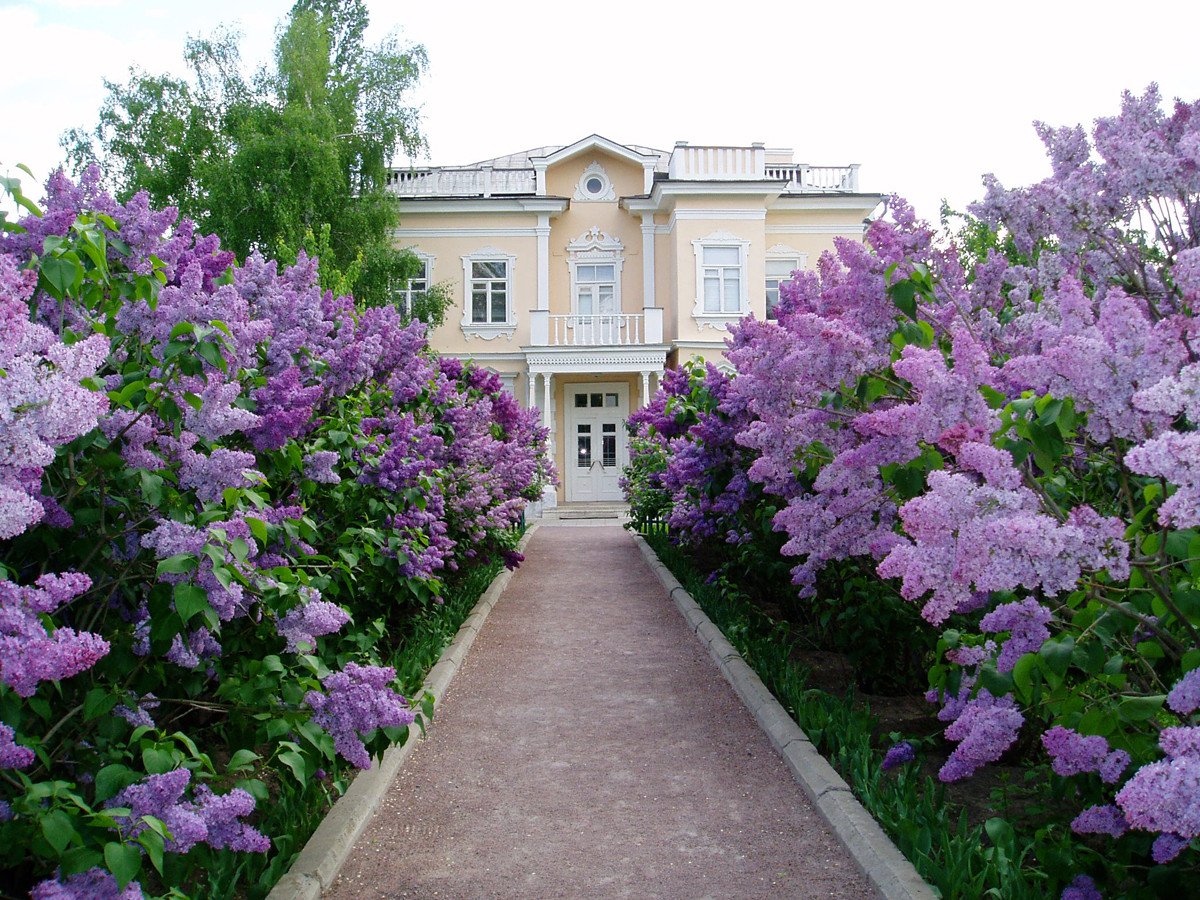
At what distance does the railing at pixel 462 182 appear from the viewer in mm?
25719

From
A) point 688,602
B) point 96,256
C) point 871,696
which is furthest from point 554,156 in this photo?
point 96,256

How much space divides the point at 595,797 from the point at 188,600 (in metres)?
2.80

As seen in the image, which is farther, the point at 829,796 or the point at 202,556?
the point at 829,796

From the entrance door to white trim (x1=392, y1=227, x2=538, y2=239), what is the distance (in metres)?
4.15

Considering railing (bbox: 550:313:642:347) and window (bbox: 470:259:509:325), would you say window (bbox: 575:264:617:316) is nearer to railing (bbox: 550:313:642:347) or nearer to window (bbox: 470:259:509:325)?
railing (bbox: 550:313:642:347)

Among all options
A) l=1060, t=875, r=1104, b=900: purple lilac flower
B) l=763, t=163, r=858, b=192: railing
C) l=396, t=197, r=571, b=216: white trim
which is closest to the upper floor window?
l=763, t=163, r=858, b=192: railing

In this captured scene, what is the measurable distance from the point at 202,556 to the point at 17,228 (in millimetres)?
1497

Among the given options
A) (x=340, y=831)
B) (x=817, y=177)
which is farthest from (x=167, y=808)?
(x=817, y=177)

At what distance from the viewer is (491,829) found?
4367 mm

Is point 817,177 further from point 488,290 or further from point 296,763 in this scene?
point 296,763

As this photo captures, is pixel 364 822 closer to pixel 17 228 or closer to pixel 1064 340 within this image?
pixel 17 228

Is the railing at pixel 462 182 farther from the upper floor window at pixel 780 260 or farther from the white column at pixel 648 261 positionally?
the upper floor window at pixel 780 260

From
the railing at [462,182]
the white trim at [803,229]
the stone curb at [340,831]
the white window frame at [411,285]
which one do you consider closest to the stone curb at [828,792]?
the stone curb at [340,831]

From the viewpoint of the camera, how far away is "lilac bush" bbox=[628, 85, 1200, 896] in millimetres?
2330
